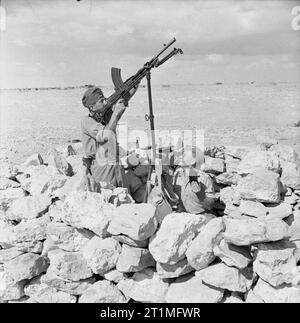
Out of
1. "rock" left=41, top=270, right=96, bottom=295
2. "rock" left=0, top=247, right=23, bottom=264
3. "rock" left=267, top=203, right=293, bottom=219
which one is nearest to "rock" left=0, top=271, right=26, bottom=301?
"rock" left=0, top=247, right=23, bottom=264

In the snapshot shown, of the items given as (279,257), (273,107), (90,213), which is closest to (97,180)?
(90,213)

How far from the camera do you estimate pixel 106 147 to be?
18.0 ft

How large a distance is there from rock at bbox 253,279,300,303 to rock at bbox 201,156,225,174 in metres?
2.03

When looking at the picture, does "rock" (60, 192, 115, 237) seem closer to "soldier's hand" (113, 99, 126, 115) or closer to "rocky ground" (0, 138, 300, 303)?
"rocky ground" (0, 138, 300, 303)

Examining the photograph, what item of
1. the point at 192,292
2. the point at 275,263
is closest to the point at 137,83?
the point at 192,292

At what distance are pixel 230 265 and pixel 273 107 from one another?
23.0 meters

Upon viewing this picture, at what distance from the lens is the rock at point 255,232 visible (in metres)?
3.77

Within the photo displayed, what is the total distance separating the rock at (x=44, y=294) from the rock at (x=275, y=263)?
80.0 inches

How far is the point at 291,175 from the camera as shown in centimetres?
509

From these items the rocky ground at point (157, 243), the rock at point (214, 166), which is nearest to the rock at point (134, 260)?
the rocky ground at point (157, 243)

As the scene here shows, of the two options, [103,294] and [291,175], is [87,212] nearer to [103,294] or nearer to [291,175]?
[103,294]

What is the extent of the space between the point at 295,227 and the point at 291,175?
0.89m

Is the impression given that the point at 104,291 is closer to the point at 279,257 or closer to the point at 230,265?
the point at 230,265
